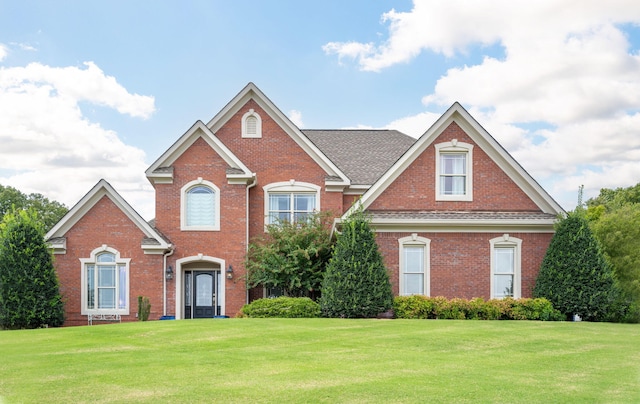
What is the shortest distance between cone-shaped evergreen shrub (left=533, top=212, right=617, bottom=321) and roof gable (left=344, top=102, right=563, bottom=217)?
6.22ft

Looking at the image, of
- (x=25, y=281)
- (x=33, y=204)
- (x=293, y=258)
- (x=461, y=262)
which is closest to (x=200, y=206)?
(x=293, y=258)

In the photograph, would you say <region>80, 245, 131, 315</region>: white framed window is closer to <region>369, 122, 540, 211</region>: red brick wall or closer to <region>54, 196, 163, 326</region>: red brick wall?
<region>54, 196, 163, 326</region>: red brick wall

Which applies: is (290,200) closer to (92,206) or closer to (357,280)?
(357,280)

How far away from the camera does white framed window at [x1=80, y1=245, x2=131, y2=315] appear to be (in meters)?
24.8

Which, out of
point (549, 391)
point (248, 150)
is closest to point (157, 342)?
point (549, 391)

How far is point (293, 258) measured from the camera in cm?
2431

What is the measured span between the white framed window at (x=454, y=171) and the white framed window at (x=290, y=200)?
5487 millimetres

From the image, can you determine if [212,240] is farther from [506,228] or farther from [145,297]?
[506,228]

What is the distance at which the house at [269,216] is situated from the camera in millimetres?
23047

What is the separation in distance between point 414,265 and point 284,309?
5.29 m

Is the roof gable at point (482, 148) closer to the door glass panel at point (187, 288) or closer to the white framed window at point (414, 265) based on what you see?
the white framed window at point (414, 265)

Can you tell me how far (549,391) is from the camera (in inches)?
396

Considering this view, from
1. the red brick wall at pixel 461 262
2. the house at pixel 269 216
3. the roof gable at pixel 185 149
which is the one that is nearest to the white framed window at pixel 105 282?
the house at pixel 269 216

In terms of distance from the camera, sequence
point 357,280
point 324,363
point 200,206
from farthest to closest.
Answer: point 200,206 → point 357,280 → point 324,363
